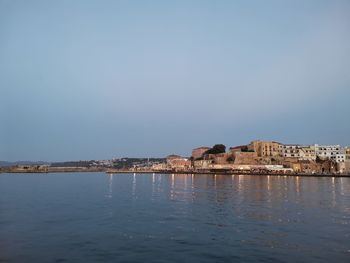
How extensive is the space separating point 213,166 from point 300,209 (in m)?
105

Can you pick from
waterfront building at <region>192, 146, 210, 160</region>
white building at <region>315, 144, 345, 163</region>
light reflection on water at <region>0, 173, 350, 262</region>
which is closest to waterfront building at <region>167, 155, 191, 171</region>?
waterfront building at <region>192, 146, 210, 160</region>

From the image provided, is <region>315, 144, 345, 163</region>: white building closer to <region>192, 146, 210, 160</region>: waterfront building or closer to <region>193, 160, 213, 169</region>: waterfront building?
<region>193, 160, 213, 169</region>: waterfront building

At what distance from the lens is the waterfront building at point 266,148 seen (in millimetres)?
127312

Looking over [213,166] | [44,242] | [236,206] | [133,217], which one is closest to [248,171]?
[213,166]

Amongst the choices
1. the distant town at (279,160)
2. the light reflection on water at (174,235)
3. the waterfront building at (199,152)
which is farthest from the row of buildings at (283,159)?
the light reflection on water at (174,235)

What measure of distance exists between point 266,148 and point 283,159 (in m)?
6.96

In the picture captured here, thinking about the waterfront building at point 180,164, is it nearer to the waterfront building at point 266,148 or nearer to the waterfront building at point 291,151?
the waterfront building at point 266,148

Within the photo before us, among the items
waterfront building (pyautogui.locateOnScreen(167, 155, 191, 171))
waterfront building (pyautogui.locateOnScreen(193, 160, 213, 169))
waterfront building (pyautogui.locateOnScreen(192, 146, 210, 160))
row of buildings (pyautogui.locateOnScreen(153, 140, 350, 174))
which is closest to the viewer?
row of buildings (pyautogui.locateOnScreen(153, 140, 350, 174))

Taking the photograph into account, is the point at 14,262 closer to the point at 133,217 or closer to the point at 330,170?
the point at 133,217

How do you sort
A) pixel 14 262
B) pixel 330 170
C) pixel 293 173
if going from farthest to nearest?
pixel 330 170, pixel 293 173, pixel 14 262

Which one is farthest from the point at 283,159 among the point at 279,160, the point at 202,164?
the point at 202,164

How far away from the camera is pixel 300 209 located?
26.5 meters

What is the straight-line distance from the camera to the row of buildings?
4712 inches

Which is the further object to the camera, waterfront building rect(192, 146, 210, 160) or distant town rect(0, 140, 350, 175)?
waterfront building rect(192, 146, 210, 160)
